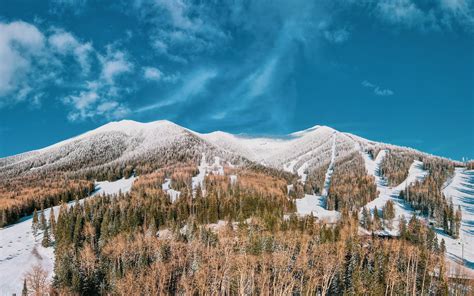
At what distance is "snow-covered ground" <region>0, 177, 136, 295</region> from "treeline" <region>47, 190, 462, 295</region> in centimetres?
840

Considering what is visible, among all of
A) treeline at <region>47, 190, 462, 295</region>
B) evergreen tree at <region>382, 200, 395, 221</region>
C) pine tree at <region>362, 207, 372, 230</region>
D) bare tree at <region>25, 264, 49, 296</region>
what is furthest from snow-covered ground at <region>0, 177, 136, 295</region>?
evergreen tree at <region>382, 200, 395, 221</region>

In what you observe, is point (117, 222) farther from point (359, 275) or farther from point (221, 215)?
point (359, 275)

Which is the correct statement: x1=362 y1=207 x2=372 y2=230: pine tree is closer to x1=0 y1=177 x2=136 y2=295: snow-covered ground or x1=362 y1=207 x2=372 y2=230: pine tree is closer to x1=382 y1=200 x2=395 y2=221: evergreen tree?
x1=382 y1=200 x2=395 y2=221: evergreen tree

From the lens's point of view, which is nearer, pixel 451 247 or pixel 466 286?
pixel 466 286

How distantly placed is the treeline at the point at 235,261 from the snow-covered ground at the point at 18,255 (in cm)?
840

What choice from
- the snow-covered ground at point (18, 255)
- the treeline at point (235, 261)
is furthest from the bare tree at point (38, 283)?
the snow-covered ground at point (18, 255)

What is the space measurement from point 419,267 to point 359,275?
1285 inches

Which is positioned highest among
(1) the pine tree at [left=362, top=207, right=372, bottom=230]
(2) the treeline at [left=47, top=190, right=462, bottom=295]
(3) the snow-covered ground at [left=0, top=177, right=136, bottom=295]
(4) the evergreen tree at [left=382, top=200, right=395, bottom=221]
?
(4) the evergreen tree at [left=382, top=200, right=395, bottom=221]

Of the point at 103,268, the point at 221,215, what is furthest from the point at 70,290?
the point at 221,215

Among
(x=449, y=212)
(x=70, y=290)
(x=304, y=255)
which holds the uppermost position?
(x=449, y=212)

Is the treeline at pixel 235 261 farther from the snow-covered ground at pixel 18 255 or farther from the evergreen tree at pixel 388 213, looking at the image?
the evergreen tree at pixel 388 213

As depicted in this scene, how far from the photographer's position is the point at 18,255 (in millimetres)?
136875

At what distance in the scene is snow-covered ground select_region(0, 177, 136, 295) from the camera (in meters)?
115

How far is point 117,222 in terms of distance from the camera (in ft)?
497
